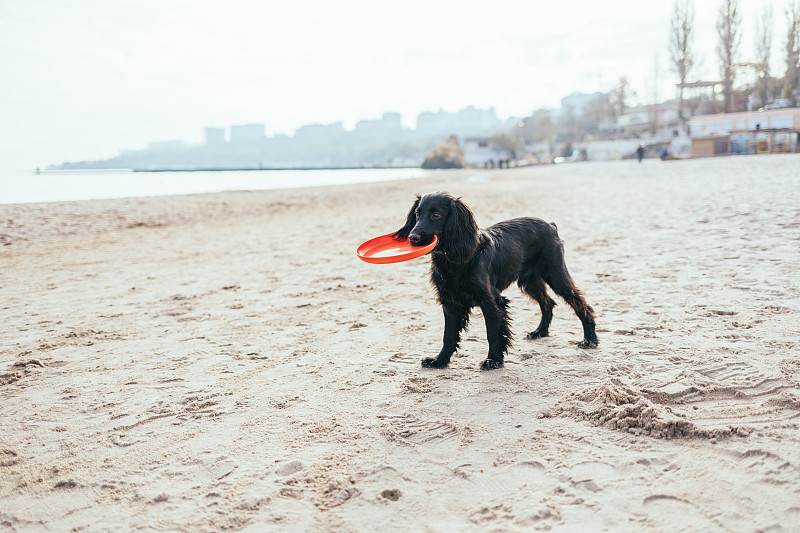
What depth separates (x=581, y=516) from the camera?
2184 millimetres

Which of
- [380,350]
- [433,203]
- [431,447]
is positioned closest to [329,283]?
[380,350]

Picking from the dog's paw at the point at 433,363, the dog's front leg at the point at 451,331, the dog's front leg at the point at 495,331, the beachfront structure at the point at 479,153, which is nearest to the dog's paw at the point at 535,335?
the dog's front leg at the point at 495,331

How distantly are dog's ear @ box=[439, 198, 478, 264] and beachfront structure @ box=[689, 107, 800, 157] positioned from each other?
144ft

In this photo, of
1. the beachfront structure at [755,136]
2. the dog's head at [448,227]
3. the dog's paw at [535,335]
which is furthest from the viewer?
the beachfront structure at [755,136]

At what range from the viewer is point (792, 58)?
182ft

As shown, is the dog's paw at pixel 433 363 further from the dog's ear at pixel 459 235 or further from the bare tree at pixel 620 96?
the bare tree at pixel 620 96

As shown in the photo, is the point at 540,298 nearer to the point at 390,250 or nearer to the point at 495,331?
the point at 495,331

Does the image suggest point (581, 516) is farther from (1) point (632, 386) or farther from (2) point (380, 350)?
(2) point (380, 350)

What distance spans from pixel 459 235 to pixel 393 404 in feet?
4.48

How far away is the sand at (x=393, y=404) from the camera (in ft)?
7.65

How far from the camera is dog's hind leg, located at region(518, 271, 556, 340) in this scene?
4.86 m

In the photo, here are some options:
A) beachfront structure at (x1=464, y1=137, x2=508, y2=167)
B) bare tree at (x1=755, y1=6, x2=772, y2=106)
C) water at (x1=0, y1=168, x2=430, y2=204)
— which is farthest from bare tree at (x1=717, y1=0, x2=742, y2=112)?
beachfront structure at (x1=464, y1=137, x2=508, y2=167)

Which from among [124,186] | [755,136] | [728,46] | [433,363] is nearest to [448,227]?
[433,363]

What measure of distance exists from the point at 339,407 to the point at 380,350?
116 centimetres
